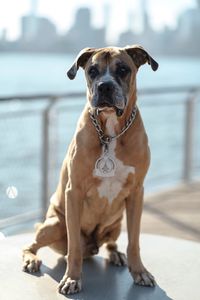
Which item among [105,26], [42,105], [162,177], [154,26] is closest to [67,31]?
[105,26]

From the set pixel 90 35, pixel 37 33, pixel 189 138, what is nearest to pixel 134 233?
pixel 189 138

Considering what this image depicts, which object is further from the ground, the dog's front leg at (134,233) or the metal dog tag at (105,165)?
the metal dog tag at (105,165)

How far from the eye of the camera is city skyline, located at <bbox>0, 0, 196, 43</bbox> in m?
8.81

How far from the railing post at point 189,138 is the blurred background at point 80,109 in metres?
0.01

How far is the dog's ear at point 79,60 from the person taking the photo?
2705 millimetres

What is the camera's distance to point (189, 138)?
266 inches

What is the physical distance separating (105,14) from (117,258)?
6829 mm

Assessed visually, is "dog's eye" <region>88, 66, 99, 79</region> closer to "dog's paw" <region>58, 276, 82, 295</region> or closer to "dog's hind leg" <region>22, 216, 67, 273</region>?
"dog's hind leg" <region>22, 216, 67, 273</region>

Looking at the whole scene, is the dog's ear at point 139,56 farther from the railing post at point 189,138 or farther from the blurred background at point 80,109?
the railing post at point 189,138

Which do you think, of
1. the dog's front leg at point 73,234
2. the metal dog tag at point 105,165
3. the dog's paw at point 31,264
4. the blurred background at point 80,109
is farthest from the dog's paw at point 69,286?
the blurred background at point 80,109

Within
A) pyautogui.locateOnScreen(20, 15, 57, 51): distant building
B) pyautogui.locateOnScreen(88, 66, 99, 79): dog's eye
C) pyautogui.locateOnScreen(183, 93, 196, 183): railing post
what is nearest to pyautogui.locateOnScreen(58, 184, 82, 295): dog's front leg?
pyautogui.locateOnScreen(88, 66, 99, 79): dog's eye

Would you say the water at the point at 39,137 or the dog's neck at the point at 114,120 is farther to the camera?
the water at the point at 39,137

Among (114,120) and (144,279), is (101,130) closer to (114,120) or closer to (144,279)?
(114,120)

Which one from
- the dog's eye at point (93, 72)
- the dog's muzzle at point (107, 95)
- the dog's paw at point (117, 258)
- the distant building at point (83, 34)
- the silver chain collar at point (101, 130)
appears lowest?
the distant building at point (83, 34)
